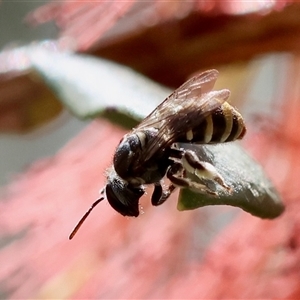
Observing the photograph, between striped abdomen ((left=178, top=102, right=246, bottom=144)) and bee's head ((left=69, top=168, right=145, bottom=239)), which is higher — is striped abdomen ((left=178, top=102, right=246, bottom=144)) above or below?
above

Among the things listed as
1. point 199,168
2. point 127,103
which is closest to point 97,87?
point 127,103

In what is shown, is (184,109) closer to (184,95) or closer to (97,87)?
(184,95)

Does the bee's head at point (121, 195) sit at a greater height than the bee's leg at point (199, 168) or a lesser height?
lesser

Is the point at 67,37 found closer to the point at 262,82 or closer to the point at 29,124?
the point at 29,124

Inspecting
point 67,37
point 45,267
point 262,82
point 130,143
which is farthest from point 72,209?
point 262,82

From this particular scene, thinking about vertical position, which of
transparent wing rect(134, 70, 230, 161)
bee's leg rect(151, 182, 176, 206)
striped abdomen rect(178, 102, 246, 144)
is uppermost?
transparent wing rect(134, 70, 230, 161)

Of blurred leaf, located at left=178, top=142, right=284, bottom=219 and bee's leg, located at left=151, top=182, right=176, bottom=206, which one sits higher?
blurred leaf, located at left=178, top=142, right=284, bottom=219

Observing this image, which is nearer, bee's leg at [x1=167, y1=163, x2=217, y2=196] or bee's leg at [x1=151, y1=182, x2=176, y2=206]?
bee's leg at [x1=167, y1=163, x2=217, y2=196]
